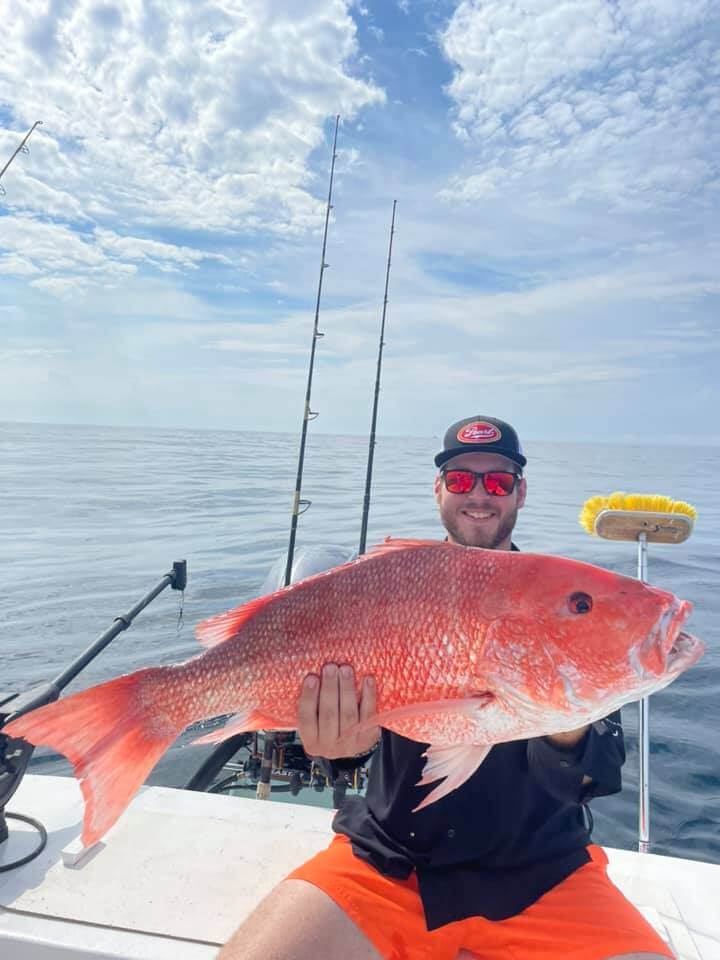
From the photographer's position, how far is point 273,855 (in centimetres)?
293

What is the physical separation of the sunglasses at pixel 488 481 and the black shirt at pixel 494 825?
1228mm

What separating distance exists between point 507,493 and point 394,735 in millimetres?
1354

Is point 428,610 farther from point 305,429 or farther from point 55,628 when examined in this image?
point 55,628

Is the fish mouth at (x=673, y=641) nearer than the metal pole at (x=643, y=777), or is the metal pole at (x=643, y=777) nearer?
the fish mouth at (x=673, y=641)

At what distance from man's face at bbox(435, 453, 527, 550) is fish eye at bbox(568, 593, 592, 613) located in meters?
1.48

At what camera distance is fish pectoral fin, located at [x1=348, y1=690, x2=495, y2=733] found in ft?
5.75

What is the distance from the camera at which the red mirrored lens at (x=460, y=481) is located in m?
3.36

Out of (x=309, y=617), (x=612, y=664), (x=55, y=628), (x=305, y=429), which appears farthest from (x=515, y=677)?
(x=55, y=628)

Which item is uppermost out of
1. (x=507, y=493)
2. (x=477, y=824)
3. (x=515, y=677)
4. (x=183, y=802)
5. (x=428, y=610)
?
(x=507, y=493)

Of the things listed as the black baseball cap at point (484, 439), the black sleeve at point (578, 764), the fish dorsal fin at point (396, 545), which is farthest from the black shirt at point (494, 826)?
the black baseball cap at point (484, 439)

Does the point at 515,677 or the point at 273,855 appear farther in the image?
the point at 273,855

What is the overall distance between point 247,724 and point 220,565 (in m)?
9.37

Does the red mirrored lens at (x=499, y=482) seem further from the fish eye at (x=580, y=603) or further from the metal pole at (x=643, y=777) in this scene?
the fish eye at (x=580, y=603)

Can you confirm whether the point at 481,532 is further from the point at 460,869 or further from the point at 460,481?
the point at 460,869
